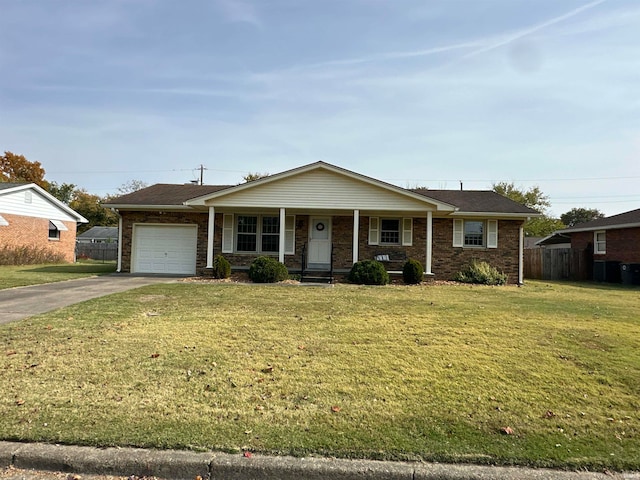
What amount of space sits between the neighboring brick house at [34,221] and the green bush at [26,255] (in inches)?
9.1

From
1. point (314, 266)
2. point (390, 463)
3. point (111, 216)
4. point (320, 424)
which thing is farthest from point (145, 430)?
point (111, 216)

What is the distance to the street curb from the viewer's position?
2918 mm

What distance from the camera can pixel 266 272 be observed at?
14273 mm

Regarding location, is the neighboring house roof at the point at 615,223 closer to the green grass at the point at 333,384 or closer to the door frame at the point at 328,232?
the door frame at the point at 328,232

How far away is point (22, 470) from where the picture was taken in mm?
2998

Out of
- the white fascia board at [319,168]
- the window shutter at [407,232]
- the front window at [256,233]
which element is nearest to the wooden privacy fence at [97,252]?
the front window at [256,233]

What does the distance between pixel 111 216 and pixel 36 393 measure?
5505 centimetres

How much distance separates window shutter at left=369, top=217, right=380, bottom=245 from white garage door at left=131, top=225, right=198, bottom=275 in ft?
24.0

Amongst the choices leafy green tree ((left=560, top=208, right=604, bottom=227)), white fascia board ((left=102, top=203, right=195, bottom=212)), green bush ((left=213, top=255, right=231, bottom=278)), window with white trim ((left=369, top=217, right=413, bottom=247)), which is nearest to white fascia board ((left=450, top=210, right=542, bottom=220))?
window with white trim ((left=369, top=217, right=413, bottom=247))

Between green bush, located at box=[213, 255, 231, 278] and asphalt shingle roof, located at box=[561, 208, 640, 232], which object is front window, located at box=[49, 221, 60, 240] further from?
asphalt shingle roof, located at box=[561, 208, 640, 232]

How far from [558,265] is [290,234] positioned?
14120mm

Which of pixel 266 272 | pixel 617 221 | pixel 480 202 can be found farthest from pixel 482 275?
pixel 617 221

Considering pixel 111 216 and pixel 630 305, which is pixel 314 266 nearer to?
pixel 630 305

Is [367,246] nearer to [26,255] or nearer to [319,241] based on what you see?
[319,241]
